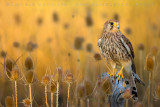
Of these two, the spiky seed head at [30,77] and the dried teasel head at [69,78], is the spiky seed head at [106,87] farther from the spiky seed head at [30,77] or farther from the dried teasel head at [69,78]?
the spiky seed head at [30,77]

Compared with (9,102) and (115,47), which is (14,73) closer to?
(9,102)

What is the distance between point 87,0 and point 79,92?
1130cm

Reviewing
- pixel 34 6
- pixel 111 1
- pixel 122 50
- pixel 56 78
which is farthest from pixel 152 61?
pixel 111 1

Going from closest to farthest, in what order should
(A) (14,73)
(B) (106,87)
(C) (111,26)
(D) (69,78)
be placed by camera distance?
(B) (106,87) → (A) (14,73) → (D) (69,78) → (C) (111,26)

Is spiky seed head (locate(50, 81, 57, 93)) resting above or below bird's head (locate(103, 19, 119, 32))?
below

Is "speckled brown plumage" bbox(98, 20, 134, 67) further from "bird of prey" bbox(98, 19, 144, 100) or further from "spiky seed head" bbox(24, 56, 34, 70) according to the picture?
"spiky seed head" bbox(24, 56, 34, 70)

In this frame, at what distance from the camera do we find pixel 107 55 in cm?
536

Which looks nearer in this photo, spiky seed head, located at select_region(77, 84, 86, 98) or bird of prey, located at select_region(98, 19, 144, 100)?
spiky seed head, located at select_region(77, 84, 86, 98)

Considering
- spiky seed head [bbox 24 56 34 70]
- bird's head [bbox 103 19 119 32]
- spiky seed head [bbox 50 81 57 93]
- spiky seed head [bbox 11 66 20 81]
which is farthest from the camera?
bird's head [bbox 103 19 119 32]

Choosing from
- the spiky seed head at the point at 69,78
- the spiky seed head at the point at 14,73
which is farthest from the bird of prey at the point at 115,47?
the spiky seed head at the point at 14,73

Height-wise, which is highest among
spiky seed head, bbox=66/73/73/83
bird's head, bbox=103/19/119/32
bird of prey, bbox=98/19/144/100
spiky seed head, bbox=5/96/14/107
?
bird's head, bbox=103/19/119/32

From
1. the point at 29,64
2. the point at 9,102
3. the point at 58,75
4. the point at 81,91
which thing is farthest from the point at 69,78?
the point at 9,102

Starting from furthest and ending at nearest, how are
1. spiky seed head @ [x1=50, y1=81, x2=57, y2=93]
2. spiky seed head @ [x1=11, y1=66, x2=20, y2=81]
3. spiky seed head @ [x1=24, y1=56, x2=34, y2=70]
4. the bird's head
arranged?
1. the bird's head
2. spiky seed head @ [x1=24, y1=56, x2=34, y2=70]
3. spiky seed head @ [x1=50, y1=81, x2=57, y2=93]
4. spiky seed head @ [x1=11, y1=66, x2=20, y2=81]

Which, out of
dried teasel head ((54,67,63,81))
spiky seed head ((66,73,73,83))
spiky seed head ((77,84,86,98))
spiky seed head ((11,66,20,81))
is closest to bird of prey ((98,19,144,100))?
spiky seed head ((66,73,73,83))
